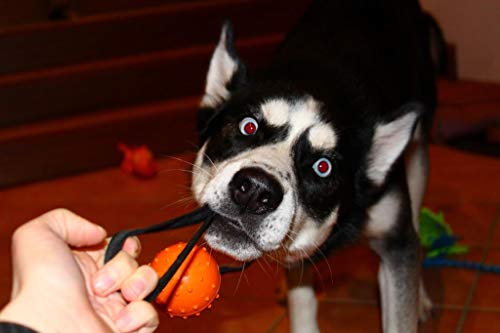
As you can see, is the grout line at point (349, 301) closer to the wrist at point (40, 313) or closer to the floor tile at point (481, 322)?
the floor tile at point (481, 322)

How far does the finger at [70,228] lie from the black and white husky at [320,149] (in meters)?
0.47

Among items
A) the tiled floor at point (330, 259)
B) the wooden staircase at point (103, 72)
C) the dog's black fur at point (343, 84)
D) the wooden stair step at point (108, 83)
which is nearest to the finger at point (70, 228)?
the tiled floor at point (330, 259)

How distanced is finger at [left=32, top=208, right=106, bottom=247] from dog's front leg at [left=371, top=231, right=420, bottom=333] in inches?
50.5

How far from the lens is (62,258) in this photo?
1.30 metres

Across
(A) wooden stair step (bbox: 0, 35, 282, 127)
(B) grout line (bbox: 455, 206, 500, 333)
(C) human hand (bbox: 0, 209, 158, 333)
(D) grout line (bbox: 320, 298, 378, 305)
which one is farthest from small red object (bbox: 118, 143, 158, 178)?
(C) human hand (bbox: 0, 209, 158, 333)

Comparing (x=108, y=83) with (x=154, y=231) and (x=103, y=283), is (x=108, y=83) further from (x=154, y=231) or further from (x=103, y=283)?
(x=103, y=283)

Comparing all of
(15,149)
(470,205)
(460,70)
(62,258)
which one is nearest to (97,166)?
(15,149)

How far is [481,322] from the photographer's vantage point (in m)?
2.93

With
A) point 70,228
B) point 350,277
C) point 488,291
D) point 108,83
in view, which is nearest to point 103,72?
point 108,83

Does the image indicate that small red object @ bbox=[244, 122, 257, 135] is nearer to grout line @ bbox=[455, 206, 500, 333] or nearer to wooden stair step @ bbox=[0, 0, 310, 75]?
grout line @ bbox=[455, 206, 500, 333]

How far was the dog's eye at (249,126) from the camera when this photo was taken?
2225mm

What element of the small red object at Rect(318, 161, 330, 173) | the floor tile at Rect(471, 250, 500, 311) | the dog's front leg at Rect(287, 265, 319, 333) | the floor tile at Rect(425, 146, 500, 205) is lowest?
the floor tile at Rect(425, 146, 500, 205)

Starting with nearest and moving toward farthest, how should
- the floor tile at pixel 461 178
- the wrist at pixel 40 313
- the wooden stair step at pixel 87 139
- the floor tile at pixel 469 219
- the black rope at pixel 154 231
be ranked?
1. the wrist at pixel 40 313
2. the black rope at pixel 154 231
3. the floor tile at pixel 469 219
4. the floor tile at pixel 461 178
5. the wooden stair step at pixel 87 139

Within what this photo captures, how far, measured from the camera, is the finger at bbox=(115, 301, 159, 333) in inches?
51.8
